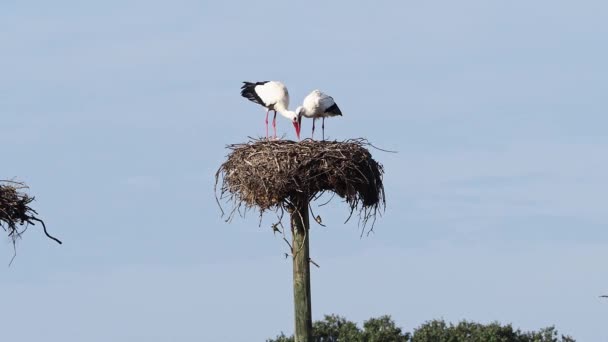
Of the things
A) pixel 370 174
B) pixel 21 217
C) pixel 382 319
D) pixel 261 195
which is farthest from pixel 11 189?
pixel 382 319

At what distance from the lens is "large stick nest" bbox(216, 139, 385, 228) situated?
19.0 metres

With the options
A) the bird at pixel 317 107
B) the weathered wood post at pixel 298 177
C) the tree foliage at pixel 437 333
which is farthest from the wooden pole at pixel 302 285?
the tree foliage at pixel 437 333

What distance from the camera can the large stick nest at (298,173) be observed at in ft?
62.2

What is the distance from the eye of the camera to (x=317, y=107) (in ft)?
75.6

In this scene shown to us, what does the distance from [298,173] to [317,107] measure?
409 centimetres

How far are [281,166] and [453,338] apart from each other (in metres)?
16.5

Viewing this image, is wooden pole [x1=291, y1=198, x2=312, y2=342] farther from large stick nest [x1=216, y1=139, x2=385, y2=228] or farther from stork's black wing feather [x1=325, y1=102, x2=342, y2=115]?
stork's black wing feather [x1=325, y1=102, x2=342, y2=115]

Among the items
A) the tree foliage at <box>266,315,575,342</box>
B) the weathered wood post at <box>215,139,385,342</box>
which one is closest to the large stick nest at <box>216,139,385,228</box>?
the weathered wood post at <box>215,139,385,342</box>

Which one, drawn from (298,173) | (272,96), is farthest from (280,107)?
(298,173)

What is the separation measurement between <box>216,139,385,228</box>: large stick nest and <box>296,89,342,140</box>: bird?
320 cm

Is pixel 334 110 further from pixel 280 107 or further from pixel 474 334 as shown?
pixel 474 334

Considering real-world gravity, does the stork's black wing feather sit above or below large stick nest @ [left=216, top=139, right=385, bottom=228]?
above

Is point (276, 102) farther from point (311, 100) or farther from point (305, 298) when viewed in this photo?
point (305, 298)

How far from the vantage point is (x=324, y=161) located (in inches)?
757
